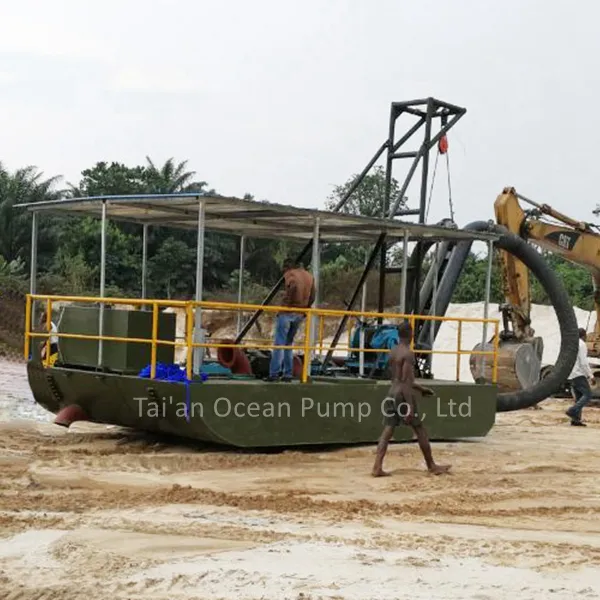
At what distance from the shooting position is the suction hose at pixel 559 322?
17469 mm

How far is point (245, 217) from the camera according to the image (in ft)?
44.0

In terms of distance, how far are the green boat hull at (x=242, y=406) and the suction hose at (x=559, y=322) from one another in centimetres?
382

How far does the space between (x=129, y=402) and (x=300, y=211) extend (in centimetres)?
291

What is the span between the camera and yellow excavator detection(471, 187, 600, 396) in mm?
19828

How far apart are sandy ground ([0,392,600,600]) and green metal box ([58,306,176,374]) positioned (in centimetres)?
97

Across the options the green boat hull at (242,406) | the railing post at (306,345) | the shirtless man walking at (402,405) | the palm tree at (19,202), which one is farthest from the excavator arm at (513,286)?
the palm tree at (19,202)

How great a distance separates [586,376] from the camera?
1764cm

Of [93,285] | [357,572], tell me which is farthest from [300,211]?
[93,285]

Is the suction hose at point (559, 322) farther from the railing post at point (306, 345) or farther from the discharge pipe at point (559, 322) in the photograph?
the railing post at point (306, 345)

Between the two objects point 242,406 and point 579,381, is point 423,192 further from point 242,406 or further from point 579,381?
point 242,406

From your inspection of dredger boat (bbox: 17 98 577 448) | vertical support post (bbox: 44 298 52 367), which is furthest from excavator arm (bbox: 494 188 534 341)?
vertical support post (bbox: 44 298 52 367)

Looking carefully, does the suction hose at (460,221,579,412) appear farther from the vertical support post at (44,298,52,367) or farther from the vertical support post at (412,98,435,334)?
the vertical support post at (44,298,52,367)

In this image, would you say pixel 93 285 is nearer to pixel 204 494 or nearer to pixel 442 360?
pixel 442 360

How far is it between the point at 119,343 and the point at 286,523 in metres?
4.85
